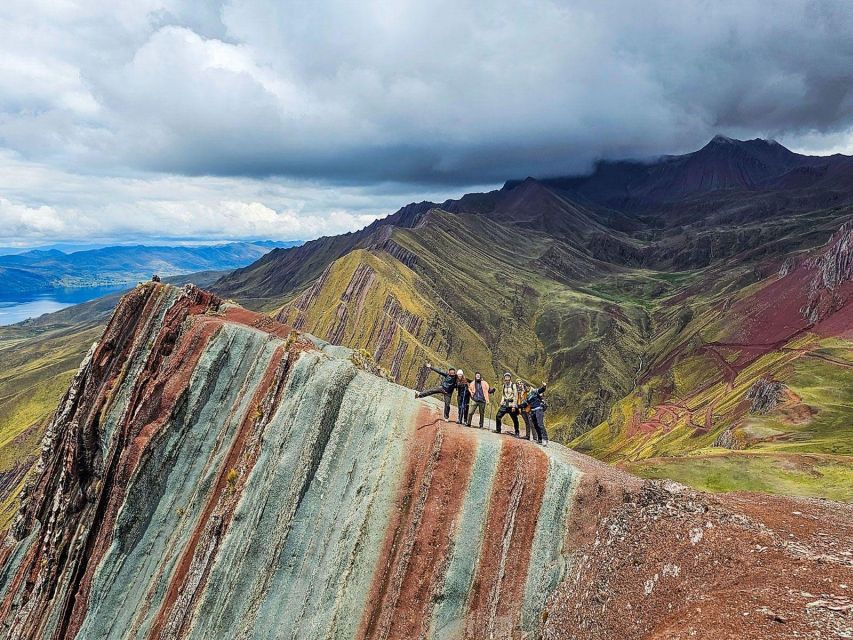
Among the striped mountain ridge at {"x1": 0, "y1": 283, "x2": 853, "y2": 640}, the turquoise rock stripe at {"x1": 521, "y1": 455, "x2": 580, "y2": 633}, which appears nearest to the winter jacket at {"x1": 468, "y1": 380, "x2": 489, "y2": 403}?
the striped mountain ridge at {"x1": 0, "y1": 283, "x2": 853, "y2": 640}

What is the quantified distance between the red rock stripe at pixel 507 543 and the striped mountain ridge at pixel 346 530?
0.34 feet

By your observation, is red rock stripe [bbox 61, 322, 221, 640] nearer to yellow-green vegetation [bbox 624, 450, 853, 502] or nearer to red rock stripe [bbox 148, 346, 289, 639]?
red rock stripe [bbox 148, 346, 289, 639]

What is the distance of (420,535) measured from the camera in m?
25.9

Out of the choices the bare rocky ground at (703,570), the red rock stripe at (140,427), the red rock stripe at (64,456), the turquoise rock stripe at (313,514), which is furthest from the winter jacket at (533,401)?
the red rock stripe at (64,456)

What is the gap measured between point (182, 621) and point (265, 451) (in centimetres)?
967

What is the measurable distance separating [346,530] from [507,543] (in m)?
8.90

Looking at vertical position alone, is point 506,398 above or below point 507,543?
above

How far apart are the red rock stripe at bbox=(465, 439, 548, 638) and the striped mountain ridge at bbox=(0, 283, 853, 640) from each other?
0.34 ft

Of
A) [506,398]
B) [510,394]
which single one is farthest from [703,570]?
[506,398]

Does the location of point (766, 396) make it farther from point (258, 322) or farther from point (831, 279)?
point (258, 322)

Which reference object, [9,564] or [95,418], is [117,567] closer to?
[95,418]

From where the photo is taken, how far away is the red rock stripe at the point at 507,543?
23516 millimetres

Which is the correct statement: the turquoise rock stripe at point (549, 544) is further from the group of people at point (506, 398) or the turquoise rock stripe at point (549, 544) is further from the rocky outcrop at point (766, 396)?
the rocky outcrop at point (766, 396)

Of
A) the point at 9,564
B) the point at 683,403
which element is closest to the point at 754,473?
the point at 9,564
